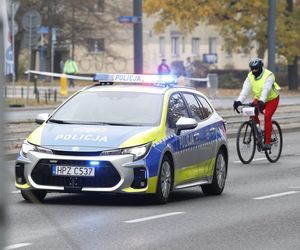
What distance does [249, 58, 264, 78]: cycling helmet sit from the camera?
17.0m

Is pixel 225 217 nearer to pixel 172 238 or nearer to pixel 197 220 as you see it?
pixel 197 220

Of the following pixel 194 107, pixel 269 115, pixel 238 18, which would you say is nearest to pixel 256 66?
pixel 269 115

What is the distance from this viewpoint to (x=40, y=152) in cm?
1095

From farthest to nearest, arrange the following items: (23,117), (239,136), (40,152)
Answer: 1. (23,117)
2. (239,136)
3. (40,152)

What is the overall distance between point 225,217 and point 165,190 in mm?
1146

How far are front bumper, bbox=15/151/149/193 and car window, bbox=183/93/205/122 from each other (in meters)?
1.85

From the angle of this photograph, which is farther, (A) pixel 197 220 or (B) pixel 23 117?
(B) pixel 23 117

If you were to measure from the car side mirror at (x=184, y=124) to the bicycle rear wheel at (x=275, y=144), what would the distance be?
6303 millimetres

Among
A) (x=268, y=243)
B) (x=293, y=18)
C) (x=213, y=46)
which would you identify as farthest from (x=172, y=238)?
(x=213, y=46)

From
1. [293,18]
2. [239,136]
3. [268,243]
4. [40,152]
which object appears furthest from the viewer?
[293,18]

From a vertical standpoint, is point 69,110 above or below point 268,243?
above

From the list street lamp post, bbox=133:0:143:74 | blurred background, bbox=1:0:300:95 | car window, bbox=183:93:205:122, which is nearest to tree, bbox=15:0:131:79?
blurred background, bbox=1:0:300:95

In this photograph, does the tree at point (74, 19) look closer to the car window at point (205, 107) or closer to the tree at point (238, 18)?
the tree at point (238, 18)

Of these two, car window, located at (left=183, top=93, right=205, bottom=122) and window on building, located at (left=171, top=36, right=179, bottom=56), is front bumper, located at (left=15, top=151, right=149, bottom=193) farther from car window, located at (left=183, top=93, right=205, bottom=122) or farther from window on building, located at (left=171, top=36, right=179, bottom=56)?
window on building, located at (left=171, top=36, right=179, bottom=56)
